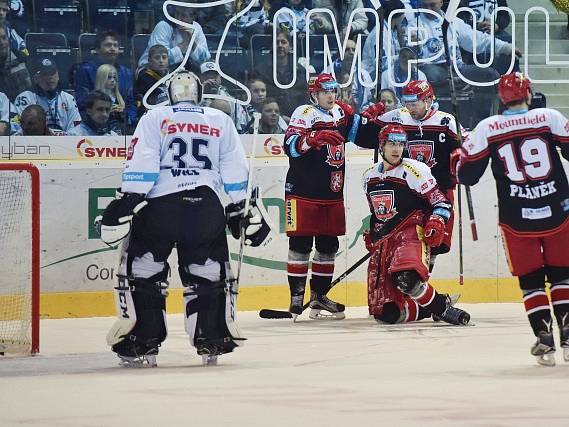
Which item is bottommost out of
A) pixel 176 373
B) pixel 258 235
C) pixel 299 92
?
pixel 176 373

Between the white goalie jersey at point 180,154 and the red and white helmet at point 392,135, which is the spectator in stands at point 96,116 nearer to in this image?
the red and white helmet at point 392,135

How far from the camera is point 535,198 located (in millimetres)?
6875

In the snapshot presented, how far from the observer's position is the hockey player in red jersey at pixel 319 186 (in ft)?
30.6

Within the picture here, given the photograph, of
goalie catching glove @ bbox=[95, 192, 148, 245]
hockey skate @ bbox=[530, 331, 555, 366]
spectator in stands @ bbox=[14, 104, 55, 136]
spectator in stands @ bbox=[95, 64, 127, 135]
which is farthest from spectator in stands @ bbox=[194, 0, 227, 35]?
hockey skate @ bbox=[530, 331, 555, 366]

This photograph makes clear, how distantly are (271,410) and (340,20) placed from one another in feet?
19.0

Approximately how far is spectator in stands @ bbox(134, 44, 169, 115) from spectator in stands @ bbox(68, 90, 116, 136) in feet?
0.71

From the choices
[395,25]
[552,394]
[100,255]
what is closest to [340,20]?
[395,25]

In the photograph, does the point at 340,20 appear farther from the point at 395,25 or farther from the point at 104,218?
the point at 104,218

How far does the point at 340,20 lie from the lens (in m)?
10.8

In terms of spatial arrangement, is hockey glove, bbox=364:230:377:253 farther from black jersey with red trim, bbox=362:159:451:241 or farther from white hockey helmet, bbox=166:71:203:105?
white hockey helmet, bbox=166:71:203:105

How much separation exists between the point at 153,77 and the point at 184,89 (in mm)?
3513

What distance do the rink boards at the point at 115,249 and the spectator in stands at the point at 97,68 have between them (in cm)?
36

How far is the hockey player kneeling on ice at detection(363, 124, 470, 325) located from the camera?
873 cm

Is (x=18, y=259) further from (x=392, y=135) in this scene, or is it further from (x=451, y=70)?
(x=451, y=70)
